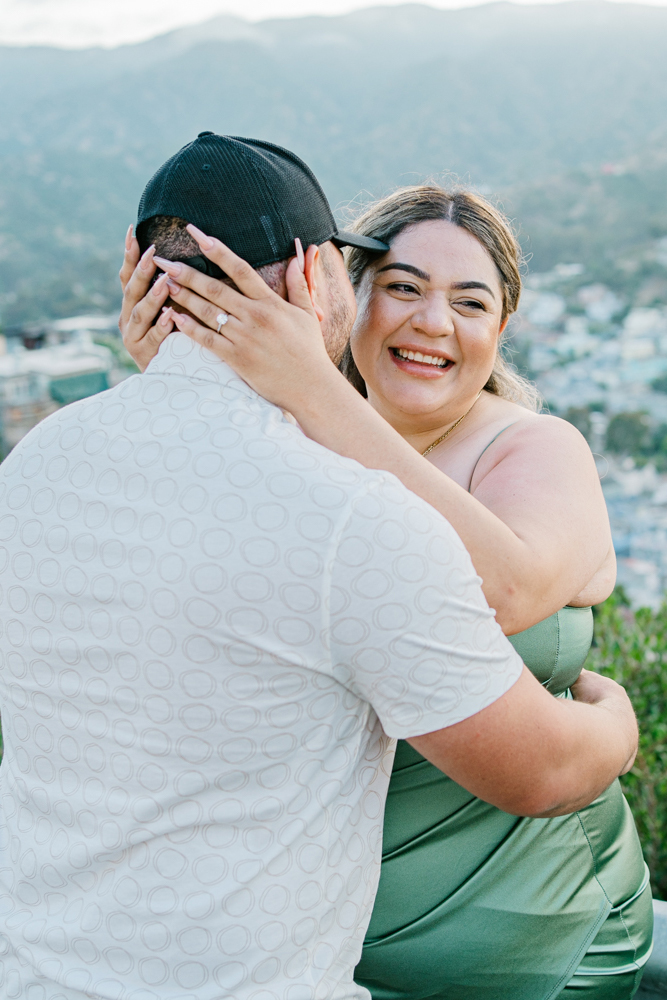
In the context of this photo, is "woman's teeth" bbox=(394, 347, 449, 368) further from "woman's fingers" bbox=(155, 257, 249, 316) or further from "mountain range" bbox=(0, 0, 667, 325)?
"mountain range" bbox=(0, 0, 667, 325)

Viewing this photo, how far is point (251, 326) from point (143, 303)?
0.23 metres

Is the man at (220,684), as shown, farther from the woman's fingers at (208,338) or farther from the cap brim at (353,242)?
the cap brim at (353,242)

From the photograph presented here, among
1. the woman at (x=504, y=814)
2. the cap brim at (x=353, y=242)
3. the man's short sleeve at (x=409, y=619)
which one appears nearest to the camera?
the man's short sleeve at (x=409, y=619)

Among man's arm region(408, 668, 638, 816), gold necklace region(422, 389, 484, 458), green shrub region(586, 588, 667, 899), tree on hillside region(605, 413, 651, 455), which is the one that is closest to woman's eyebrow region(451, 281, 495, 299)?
gold necklace region(422, 389, 484, 458)

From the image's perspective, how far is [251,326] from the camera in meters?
1.27

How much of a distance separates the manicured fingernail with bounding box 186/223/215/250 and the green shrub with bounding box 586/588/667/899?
2477 mm

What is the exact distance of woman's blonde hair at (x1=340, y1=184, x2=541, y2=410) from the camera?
2.19 metres

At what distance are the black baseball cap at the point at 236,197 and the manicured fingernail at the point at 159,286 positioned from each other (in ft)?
0.18

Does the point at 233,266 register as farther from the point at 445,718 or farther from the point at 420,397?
the point at 420,397

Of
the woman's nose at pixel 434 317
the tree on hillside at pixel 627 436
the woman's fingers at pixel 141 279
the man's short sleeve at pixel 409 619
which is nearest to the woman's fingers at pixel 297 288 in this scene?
the woman's fingers at pixel 141 279

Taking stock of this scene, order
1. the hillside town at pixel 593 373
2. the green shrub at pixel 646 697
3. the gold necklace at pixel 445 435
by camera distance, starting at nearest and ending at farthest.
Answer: the gold necklace at pixel 445 435 < the green shrub at pixel 646 697 < the hillside town at pixel 593 373

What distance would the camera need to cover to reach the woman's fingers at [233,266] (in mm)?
1231

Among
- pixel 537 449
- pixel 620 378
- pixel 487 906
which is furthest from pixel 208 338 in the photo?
pixel 620 378

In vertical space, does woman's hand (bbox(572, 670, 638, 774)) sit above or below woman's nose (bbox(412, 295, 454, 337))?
below
